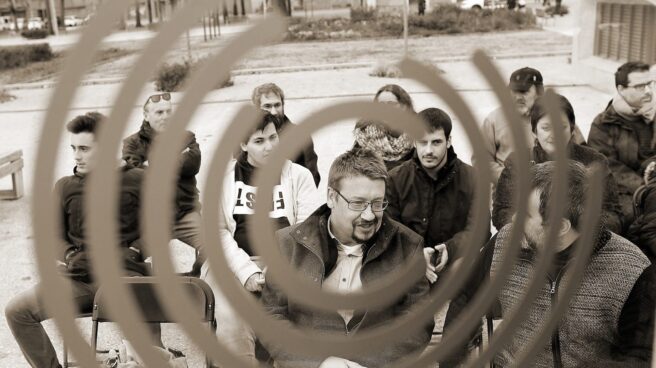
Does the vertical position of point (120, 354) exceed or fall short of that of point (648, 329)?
it falls short

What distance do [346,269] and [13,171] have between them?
494cm

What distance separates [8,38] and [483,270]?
2568 centimetres

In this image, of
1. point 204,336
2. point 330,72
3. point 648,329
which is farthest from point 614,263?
point 330,72

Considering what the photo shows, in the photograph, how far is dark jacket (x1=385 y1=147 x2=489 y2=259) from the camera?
10.5 feet

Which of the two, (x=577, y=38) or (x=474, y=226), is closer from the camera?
(x=474, y=226)

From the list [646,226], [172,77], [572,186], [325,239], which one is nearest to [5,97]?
[172,77]

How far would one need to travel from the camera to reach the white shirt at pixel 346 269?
2277mm

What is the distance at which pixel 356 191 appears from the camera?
1928mm

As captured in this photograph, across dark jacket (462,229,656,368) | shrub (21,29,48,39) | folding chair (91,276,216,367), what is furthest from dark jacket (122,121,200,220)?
shrub (21,29,48,39)

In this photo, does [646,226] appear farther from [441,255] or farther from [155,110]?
[155,110]

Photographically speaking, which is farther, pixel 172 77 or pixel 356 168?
pixel 172 77

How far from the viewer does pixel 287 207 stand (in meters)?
3.15

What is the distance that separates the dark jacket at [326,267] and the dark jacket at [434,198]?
2.80 ft

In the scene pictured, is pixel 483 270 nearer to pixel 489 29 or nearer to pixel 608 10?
pixel 608 10
